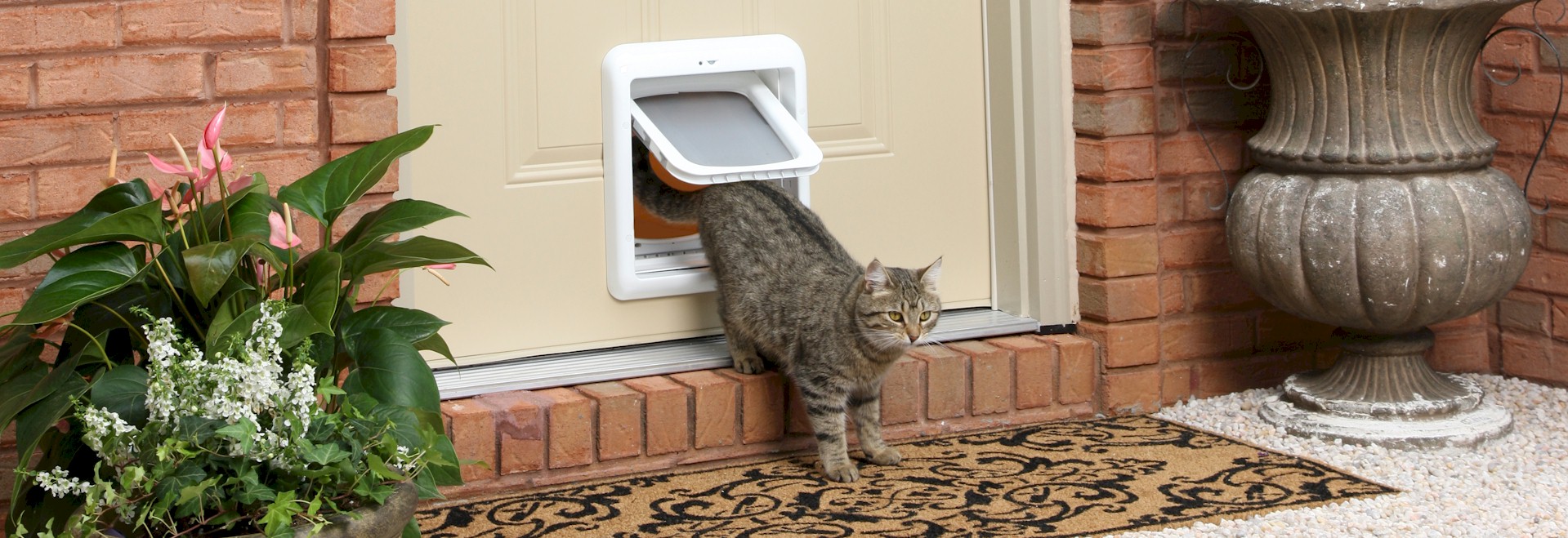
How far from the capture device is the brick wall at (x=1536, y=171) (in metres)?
3.55

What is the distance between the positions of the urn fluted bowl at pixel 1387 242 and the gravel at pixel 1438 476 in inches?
11.3

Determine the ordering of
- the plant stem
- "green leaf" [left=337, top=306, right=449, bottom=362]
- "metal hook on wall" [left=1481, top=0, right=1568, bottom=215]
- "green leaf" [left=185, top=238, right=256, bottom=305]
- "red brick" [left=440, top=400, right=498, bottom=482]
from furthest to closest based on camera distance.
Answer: "metal hook on wall" [left=1481, top=0, right=1568, bottom=215], "red brick" [left=440, top=400, right=498, bottom=482], "green leaf" [left=337, top=306, right=449, bottom=362], the plant stem, "green leaf" [left=185, top=238, right=256, bottom=305]

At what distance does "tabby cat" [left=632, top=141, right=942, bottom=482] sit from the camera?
119 inches

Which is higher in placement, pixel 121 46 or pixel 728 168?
pixel 121 46

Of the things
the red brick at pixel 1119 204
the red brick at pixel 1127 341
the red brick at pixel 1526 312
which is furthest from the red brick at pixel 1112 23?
the red brick at pixel 1526 312

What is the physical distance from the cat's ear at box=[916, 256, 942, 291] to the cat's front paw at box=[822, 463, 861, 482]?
1.25 ft

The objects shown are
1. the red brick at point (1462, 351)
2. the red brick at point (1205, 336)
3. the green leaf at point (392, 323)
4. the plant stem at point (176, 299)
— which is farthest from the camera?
the red brick at point (1462, 351)

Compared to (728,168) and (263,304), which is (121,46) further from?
(728,168)

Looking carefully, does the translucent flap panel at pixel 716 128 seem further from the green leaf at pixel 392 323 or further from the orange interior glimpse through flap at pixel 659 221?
the green leaf at pixel 392 323

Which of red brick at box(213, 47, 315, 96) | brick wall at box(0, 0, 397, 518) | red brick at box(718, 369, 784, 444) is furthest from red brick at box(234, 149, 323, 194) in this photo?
red brick at box(718, 369, 784, 444)

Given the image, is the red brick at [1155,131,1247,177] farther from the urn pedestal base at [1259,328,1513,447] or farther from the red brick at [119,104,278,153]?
the red brick at [119,104,278,153]

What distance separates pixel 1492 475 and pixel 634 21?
75.8 inches

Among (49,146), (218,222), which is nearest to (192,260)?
(218,222)

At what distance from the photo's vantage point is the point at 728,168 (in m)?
3.14
